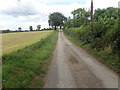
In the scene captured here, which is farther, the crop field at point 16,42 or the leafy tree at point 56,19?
the leafy tree at point 56,19

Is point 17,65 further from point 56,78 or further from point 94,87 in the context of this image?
point 94,87

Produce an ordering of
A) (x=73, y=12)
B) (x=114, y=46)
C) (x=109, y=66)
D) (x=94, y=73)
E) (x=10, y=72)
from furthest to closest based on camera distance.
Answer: (x=73, y=12), (x=114, y=46), (x=109, y=66), (x=94, y=73), (x=10, y=72)

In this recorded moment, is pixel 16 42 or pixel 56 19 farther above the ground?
pixel 56 19

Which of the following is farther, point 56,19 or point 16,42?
point 56,19

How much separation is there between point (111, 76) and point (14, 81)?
16.3ft

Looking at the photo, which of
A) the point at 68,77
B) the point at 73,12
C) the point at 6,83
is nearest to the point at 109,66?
the point at 68,77

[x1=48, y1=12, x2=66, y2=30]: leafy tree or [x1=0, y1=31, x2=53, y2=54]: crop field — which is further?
[x1=48, y1=12, x2=66, y2=30]: leafy tree

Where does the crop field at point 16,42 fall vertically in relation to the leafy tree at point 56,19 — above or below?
below

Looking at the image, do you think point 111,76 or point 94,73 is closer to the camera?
point 111,76

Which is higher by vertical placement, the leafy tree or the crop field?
the leafy tree

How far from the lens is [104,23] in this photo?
19281 mm

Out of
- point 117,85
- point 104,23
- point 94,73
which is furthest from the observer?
point 104,23

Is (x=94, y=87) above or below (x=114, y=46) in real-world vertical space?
below

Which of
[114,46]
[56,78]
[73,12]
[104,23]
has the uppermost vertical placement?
A: [73,12]
